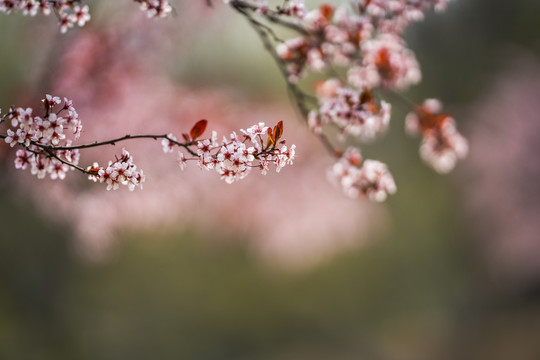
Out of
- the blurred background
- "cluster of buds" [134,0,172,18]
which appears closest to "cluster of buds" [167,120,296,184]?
"cluster of buds" [134,0,172,18]

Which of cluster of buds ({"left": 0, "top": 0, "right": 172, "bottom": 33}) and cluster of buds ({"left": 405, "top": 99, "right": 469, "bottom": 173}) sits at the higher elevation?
cluster of buds ({"left": 0, "top": 0, "right": 172, "bottom": 33})

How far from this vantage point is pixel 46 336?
14.3 feet

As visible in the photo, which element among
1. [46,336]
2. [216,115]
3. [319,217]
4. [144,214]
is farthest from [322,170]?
[46,336]

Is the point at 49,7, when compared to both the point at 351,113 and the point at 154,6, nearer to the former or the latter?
the point at 154,6

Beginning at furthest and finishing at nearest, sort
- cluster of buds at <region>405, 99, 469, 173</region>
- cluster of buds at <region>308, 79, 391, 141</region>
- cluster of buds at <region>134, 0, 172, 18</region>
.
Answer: cluster of buds at <region>405, 99, 469, 173</region>
cluster of buds at <region>308, 79, 391, 141</region>
cluster of buds at <region>134, 0, 172, 18</region>

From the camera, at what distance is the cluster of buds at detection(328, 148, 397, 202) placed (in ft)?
5.55

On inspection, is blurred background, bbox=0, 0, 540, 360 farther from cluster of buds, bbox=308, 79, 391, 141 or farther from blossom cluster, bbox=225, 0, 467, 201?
cluster of buds, bbox=308, 79, 391, 141

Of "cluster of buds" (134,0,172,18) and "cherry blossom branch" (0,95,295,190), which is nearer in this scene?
"cherry blossom branch" (0,95,295,190)

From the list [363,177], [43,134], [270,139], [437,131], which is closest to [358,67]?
[437,131]

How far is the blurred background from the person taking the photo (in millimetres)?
2812

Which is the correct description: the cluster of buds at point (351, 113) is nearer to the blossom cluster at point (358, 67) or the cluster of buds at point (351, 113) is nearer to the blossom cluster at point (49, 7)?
the blossom cluster at point (358, 67)

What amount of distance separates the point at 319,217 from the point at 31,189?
290 cm

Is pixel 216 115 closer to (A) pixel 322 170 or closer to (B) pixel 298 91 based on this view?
(A) pixel 322 170

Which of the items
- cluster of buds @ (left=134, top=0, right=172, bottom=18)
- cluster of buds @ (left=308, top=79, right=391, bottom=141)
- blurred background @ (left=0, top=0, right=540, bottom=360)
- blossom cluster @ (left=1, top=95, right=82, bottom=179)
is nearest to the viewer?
blossom cluster @ (left=1, top=95, right=82, bottom=179)
